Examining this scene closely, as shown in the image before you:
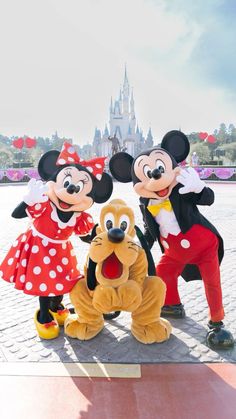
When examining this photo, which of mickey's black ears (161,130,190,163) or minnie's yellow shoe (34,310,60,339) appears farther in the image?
mickey's black ears (161,130,190,163)

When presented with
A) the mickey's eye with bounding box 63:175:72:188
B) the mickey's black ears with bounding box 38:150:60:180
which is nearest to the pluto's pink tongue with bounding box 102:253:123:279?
the mickey's eye with bounding box 63:175:72:188

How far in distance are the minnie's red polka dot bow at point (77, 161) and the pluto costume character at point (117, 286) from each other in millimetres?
422

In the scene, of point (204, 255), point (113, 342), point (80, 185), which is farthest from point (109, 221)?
point (113, 342)

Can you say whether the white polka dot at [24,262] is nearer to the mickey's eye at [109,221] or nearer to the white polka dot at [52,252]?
the white polka dot at [52,252]

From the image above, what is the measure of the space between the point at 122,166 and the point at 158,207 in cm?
58

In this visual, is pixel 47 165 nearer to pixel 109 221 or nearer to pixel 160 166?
pixel 109 221

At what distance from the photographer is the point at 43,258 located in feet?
9.71

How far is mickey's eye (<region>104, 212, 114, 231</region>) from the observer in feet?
9.02

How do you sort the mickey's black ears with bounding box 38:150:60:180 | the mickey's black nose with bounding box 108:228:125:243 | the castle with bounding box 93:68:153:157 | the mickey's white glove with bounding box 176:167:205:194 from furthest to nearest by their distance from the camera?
the castle with bounding box 93:68:153:157
the mickey's black ears with bounding box 38:150:60:180
the mickey's white glove with bounding box 176:167:205:194
the mickey's black nose with bounding box 108:228:125:243

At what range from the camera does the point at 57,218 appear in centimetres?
305

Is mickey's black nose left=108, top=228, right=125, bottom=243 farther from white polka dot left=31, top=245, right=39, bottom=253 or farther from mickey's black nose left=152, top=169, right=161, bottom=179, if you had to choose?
white polka dot left=31, top=245, right=39, bottom=253

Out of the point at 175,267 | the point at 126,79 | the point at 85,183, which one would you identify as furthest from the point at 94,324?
the point at 126,79

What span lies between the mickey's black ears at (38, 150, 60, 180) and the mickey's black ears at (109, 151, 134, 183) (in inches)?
21.6

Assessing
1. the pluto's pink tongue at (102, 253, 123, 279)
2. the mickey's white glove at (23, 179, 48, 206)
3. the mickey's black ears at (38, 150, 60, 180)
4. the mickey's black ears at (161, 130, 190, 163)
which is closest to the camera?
the pluto's pink tongue at (102, 253, 123, 279)
